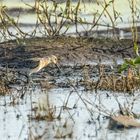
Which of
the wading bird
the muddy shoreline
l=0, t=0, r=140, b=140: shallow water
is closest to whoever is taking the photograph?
l=0, t=0, r=140, b=140: shallow water

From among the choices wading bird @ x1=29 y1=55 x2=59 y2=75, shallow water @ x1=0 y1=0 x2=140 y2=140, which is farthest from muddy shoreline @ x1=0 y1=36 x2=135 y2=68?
shallow water @ x1=0 y1=0 x2=140 y2=140

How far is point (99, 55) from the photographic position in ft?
38.5

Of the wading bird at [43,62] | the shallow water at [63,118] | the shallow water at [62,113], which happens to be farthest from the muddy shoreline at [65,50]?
the shallow water at [63,118]

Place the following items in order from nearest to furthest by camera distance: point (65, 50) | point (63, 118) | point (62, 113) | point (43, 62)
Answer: point (63, 118) → point (62, 113) → point (43, 62) → point (65, 50)

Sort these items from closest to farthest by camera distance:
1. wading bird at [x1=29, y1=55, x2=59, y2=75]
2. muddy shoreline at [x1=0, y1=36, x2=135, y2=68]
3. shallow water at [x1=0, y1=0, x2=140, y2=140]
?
shallow water at [x1=0, y1=0, x2=140, y2=140], wading bird at [x1=29, y1=55, x2=59, y2=75], muddy shoreline at [x1=0, y1=36, x2=135, y2=68]

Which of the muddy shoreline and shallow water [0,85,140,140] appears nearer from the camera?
shallow water [0,85,140,140]

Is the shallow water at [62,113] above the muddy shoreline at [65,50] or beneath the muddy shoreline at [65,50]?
beneath

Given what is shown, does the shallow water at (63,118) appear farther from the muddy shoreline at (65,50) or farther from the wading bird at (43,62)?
the muddy shoreline at (65,50)

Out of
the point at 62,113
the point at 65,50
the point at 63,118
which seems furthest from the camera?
the point at 65,50

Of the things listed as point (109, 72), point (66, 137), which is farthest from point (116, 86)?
point (66, 137)

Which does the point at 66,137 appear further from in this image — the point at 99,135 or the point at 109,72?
the point at 109,72

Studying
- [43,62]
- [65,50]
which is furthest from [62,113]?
[65,50]

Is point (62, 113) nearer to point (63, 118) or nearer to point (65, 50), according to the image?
point (63, 118)

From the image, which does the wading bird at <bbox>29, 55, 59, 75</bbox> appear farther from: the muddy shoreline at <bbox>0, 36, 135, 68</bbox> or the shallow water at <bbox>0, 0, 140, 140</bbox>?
the muddy shoreline at <bbox>0, 36, 135, 68</bbox>
